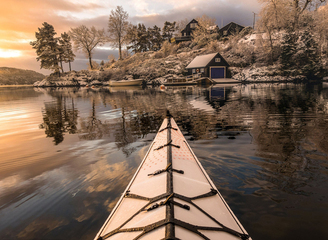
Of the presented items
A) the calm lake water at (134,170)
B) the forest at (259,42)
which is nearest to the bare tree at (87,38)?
the forest at (259,42)

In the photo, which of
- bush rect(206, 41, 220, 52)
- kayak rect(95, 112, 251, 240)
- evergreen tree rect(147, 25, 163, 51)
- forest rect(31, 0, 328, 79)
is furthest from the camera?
evergreen tree rect(147, 25, 163, 51)

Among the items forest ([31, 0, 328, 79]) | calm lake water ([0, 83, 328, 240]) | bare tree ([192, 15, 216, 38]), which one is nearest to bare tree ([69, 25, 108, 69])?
forest ([31, 0, 328, 79])

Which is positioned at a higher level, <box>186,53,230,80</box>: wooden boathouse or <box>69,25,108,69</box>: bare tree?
<box>69,25,108,69</box>: bare tree

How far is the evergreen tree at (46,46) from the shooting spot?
197ft

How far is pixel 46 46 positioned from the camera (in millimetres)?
60688

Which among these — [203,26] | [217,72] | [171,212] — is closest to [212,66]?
[217,72]

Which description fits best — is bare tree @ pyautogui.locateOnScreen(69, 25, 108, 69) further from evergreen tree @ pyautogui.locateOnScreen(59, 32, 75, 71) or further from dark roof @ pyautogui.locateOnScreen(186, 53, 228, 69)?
dark roof @ pyautogui.locateOnScreen(186, 53, 228, 69)

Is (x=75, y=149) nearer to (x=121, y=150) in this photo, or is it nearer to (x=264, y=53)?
(x=121, y=150)

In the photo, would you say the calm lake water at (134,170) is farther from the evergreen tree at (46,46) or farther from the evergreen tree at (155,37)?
the evergreen tree at (155,37)

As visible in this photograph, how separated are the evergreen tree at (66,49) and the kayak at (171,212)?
72.4 meters

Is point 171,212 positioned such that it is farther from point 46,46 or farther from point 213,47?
point 46,46

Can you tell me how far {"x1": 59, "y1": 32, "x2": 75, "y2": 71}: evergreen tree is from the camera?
63.1 meters

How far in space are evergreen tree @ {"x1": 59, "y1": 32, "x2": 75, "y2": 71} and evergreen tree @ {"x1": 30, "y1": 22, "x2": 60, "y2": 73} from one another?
1.56 m

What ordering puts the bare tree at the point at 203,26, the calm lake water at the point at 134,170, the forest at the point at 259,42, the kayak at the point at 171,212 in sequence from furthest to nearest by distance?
1. the bare tree at the point at 203,26
2. the forest at the point at 259,42
3. the calm lake water at the point at 134,170
4. the kayak at the point at 171,212
